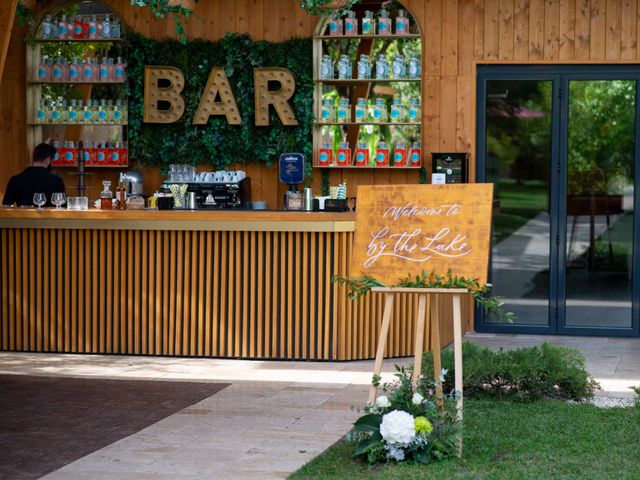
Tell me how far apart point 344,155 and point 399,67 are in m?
0.90

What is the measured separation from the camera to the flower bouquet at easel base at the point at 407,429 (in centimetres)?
501

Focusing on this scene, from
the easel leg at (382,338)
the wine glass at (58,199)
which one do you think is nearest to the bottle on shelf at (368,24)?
the wine glass at (58,199)

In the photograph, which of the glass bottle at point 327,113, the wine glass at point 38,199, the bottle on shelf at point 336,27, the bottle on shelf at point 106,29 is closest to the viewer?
the wine glass at point 38,199

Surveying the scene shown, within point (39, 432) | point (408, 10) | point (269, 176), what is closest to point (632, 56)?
point (408, 10)

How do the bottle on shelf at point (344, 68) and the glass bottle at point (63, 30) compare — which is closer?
the bottle on shelf at point (344, 68)

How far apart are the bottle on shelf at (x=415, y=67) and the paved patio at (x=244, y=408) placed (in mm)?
2335

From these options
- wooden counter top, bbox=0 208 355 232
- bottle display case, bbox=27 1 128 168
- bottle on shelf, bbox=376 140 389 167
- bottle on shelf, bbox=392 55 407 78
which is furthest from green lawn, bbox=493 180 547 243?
bottle display case, bbox=27 1 128 168

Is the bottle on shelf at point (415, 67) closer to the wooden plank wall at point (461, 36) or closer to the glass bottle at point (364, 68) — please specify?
the wooden plank wall at point (461, 36)

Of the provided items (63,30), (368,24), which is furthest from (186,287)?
(63,30)

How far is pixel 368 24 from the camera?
380 inches

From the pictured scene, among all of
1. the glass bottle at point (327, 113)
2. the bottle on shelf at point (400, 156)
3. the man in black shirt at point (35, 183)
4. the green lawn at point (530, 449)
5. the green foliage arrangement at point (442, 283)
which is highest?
the glass bottle at point (327, 113)

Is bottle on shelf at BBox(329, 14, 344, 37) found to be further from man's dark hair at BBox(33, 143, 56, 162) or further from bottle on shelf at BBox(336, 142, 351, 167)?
man's dark hair at BBox(33, 143, 56, 162)

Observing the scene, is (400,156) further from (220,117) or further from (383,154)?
(220,117)

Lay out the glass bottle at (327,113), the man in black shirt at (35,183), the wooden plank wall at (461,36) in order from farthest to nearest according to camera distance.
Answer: the glass bottle at (327,113)
the wooden plank wall at (461,36)
the man in black shirt at (35,183)
